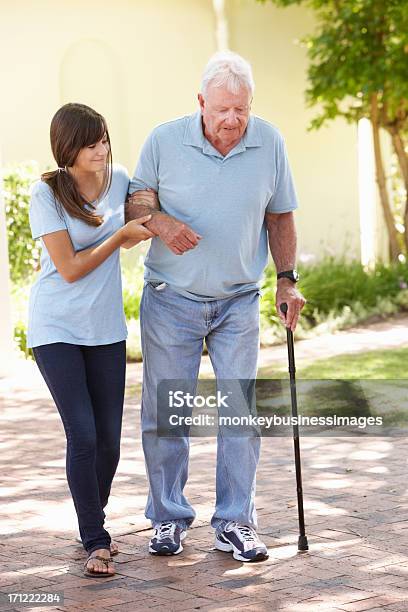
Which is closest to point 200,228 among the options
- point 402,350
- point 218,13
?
point 402,350

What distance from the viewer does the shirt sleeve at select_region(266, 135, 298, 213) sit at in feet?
16.3

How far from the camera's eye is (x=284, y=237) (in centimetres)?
508

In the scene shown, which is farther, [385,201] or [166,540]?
[385,201]

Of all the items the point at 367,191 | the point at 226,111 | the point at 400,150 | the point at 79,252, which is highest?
the point at 400,150

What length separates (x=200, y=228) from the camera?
484cm

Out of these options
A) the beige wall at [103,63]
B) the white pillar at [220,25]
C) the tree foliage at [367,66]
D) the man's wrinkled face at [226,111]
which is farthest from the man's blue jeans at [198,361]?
the white pillar at [220,25]

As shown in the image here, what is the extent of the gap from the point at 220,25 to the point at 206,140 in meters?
10.4

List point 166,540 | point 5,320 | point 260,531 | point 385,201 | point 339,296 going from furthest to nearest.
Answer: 1. point 385,201
2. point 339,296
3. point 5,320
4. point 260,531
5. point 166,540

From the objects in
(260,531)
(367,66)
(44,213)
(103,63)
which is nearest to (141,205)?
(44,213)

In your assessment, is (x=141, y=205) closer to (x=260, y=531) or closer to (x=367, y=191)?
(x=260, y=531)

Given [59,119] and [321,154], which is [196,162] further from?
[321,154]

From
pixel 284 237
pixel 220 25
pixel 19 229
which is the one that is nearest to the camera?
pixel 284 237

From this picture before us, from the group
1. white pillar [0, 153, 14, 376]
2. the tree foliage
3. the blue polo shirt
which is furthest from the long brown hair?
the tree foliage

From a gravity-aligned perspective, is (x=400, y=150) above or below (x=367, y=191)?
above
